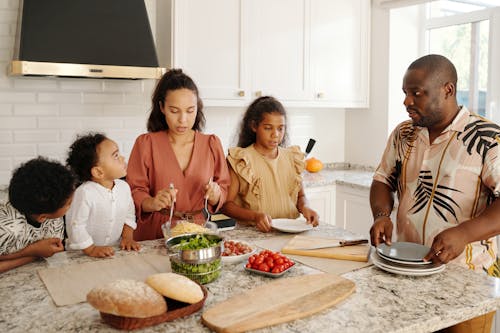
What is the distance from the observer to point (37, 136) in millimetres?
3115

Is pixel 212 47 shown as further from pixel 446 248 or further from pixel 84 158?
pixel 446 248

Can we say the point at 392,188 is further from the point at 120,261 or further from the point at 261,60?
the point at 261,60

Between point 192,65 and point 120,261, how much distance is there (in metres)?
1.94

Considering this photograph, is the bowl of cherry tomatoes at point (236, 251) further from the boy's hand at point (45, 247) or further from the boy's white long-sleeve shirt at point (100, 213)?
the boy's hand at point (45, 247)

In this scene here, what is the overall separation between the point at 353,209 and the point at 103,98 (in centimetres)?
201

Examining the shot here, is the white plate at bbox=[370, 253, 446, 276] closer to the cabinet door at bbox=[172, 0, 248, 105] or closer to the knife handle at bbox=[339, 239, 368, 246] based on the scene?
the knife handle at bbox=[339, 239, 368, 246]

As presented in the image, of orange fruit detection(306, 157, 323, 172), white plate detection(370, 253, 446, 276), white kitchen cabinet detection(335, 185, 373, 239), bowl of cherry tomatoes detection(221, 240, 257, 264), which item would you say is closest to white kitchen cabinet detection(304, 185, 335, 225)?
white kitchen cabinet detection(335, 185, 373, 239)

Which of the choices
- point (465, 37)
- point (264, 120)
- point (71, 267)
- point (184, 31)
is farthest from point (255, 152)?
point (465, 37)

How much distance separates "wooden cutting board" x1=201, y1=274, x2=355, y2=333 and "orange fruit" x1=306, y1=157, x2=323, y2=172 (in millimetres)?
2581

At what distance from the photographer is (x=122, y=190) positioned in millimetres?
1937

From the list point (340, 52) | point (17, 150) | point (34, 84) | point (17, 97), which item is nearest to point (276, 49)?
point (340, 52)

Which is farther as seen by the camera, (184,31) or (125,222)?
(184,31)

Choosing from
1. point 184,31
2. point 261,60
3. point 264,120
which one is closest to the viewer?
point 264,120

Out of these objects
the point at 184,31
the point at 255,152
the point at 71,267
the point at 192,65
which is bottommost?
the point at 71,267
